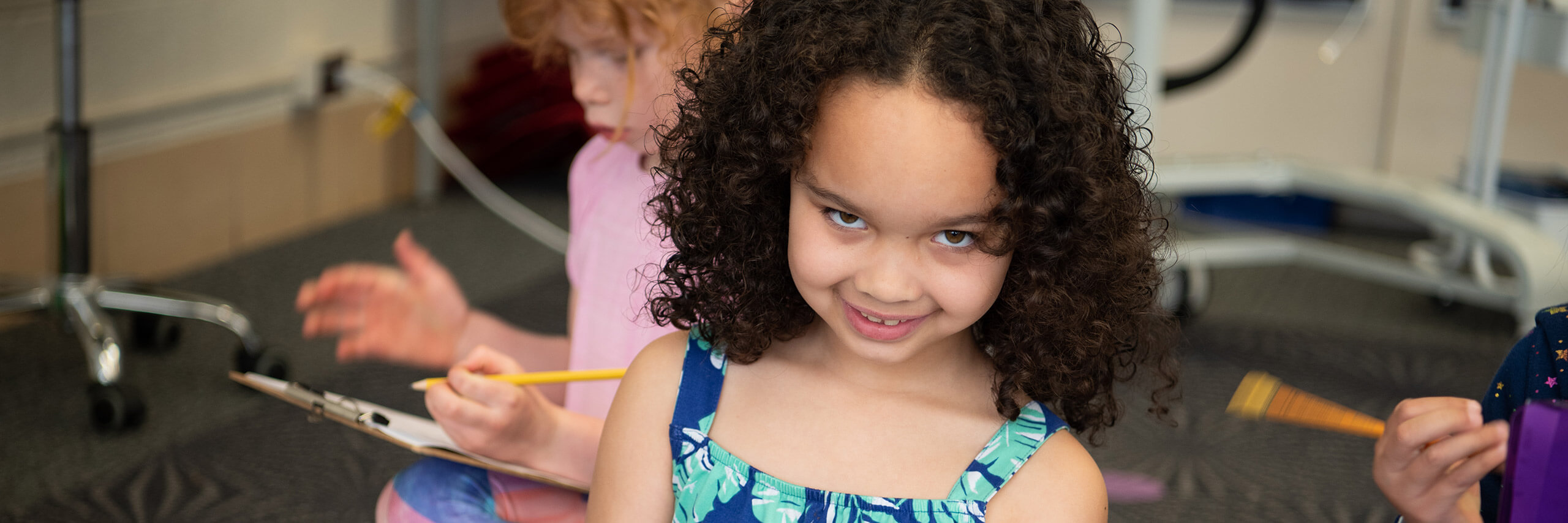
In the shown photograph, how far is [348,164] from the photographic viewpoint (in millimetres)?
2650

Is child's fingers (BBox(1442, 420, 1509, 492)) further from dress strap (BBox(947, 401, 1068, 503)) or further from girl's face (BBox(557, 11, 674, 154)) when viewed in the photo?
girl's face (BBox(557, 11, 674, 154))

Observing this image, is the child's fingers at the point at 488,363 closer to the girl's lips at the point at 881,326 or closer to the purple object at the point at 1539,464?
the girl's lips at the point at 881,326

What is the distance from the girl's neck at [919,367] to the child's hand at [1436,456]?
0.21m

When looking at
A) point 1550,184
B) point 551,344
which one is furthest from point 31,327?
point 1550,184

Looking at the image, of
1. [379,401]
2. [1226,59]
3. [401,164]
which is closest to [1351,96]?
[1226,59]

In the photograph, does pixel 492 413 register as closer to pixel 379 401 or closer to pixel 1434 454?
pixel 1434 454

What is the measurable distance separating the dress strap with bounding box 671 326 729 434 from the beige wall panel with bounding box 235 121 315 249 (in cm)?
184

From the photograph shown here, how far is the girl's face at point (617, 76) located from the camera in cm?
80

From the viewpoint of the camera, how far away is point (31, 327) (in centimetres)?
183

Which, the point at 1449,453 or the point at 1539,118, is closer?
the point at 1449,453

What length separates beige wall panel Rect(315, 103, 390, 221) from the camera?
2.54m

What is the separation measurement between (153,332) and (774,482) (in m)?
1.47

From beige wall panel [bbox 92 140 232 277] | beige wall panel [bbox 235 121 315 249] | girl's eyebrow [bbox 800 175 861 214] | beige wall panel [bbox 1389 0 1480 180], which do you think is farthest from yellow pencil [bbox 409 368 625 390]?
beige wall panel [bbox 1389 0 1480 180]

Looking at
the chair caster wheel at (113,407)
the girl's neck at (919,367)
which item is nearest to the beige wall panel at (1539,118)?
the girl's neck at (919,367)
